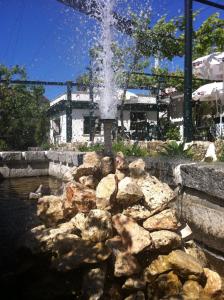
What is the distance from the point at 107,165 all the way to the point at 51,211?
3.13ft

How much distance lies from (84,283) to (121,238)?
0.57 metres

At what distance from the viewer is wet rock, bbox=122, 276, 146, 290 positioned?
125 inches

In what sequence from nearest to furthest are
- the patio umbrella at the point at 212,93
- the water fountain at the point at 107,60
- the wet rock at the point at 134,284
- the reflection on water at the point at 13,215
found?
the wet rock at the point at 134,284 → the reflection on water at the point at 13,215 → the water fountain at the point at 107,60 → the patio umbrella at the point at 212,93

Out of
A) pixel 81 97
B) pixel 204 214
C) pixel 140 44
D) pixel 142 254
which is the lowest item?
pixel 142 254

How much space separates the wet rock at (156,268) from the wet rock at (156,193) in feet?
2.04

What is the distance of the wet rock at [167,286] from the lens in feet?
10.3

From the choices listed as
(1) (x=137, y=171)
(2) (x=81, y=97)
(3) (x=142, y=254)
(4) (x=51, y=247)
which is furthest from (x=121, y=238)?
(2) (x=81, y=97)

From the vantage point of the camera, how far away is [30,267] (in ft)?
12.1

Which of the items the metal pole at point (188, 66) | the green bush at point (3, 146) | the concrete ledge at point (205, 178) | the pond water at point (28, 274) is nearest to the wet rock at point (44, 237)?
the pond water at point (28, 274)

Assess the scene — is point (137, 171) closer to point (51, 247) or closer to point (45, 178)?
point (51, 247)

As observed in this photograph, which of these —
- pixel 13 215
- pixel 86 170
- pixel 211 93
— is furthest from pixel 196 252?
pixel 211 93

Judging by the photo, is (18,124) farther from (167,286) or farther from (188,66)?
(167,286)

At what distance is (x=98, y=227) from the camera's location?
3680 mm

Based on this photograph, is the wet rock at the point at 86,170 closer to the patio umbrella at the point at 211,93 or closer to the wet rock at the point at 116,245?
the wet rock at the point at 116,245
